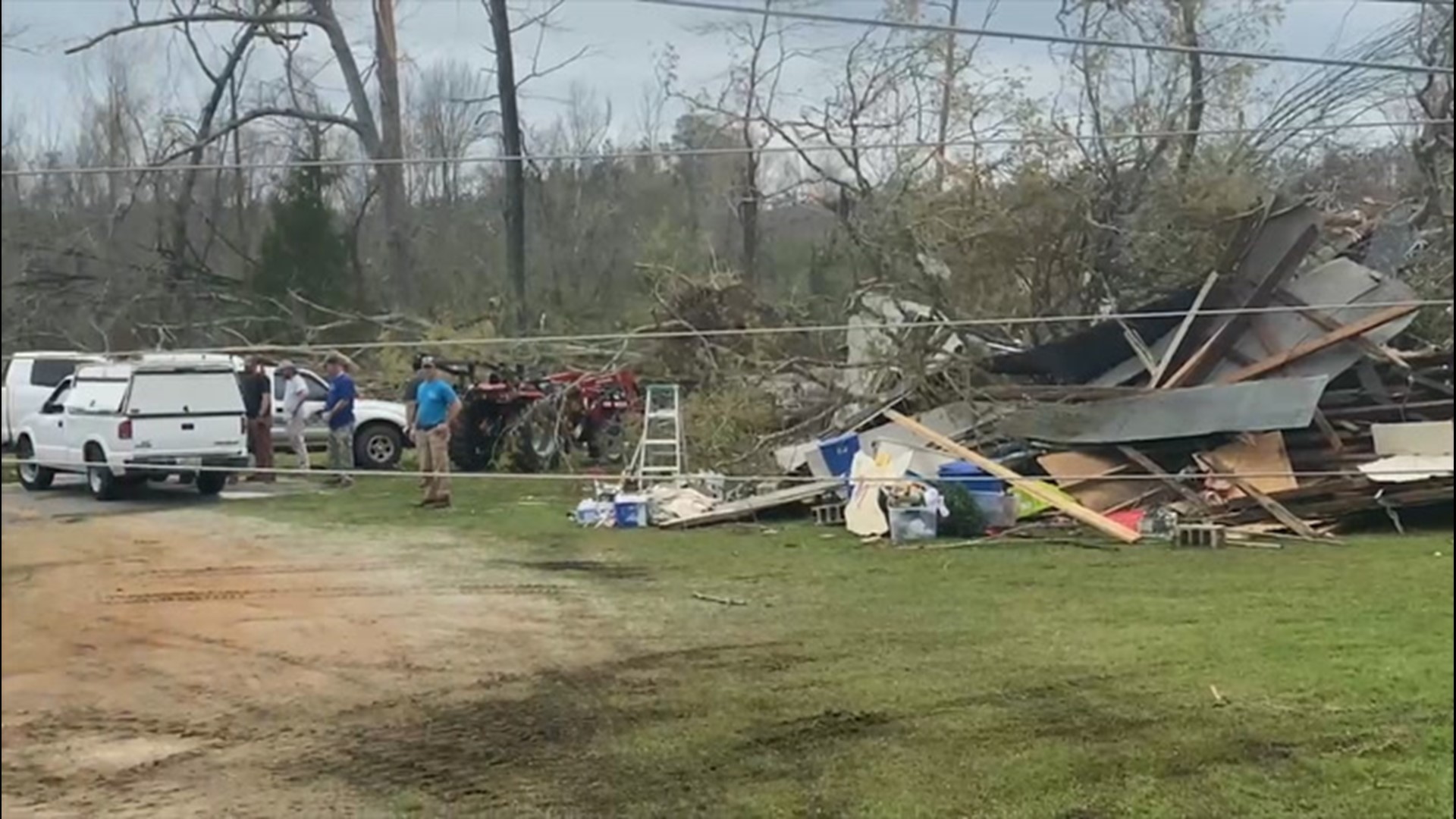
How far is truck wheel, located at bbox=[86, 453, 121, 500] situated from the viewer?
195 centimetres

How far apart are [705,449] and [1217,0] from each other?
1122 mm

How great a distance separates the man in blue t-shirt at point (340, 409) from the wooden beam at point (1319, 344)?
1504 mm

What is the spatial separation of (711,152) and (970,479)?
0.74 m

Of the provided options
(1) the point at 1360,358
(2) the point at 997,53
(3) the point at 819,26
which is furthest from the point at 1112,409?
(3) the point at 819,26

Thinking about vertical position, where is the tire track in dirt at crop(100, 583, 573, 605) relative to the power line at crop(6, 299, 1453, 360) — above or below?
below

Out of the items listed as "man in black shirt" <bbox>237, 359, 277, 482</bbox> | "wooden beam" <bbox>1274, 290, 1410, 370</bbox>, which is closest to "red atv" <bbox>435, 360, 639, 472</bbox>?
"man in black shirt" <bbox>237, 359, 277, 482</bbox>

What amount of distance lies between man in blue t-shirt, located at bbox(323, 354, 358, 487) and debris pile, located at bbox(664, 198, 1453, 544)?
53 cm

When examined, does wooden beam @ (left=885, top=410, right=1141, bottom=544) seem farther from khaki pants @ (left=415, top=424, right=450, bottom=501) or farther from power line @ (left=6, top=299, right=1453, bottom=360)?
khaki pants @ (left=415, top=424, right=450, bottom=501)

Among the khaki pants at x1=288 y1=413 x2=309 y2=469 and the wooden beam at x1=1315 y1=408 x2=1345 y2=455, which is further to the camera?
the wooden beam at x1=1315 y1=408 x2=1345 y2=455

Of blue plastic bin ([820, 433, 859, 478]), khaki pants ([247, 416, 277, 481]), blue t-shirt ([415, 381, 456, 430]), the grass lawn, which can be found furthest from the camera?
blue plastic bin ([820, 433, 859, 478])

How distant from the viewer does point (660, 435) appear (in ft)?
7.67

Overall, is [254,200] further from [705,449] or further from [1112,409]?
[1112,409]

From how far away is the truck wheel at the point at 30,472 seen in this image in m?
1.77

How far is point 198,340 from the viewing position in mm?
2035
